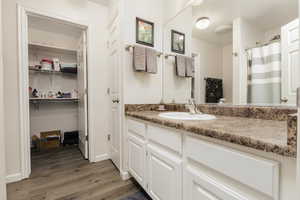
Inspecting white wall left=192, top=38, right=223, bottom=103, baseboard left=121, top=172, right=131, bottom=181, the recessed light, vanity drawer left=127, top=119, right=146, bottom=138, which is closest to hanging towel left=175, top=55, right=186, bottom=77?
white wall left=192, top=38, right=223, bottom=103

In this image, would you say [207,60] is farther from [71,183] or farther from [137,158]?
[71,183]

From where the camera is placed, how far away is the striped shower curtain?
0.96 metres

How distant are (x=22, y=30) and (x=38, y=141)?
1.90m

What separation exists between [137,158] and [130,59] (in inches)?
A: 42.9

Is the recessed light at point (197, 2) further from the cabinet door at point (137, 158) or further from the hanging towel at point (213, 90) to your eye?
the cabinet door at point (137, 158)

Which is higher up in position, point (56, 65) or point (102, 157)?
point (56, 65)

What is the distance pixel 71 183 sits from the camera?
62.5 inches

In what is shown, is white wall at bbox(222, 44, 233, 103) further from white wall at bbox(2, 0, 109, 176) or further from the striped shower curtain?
white wall at bbox(2, 0, 109, 176)

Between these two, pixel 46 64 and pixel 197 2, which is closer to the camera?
pixel 197 2

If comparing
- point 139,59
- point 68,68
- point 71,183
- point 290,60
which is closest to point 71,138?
point 68,68

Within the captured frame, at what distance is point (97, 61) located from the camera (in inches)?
84.0

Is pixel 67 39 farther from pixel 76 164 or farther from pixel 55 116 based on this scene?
pixel 76 164

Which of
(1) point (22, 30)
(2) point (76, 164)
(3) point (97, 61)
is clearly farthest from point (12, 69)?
(2) point (76, 164)

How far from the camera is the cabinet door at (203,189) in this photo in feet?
2.02
